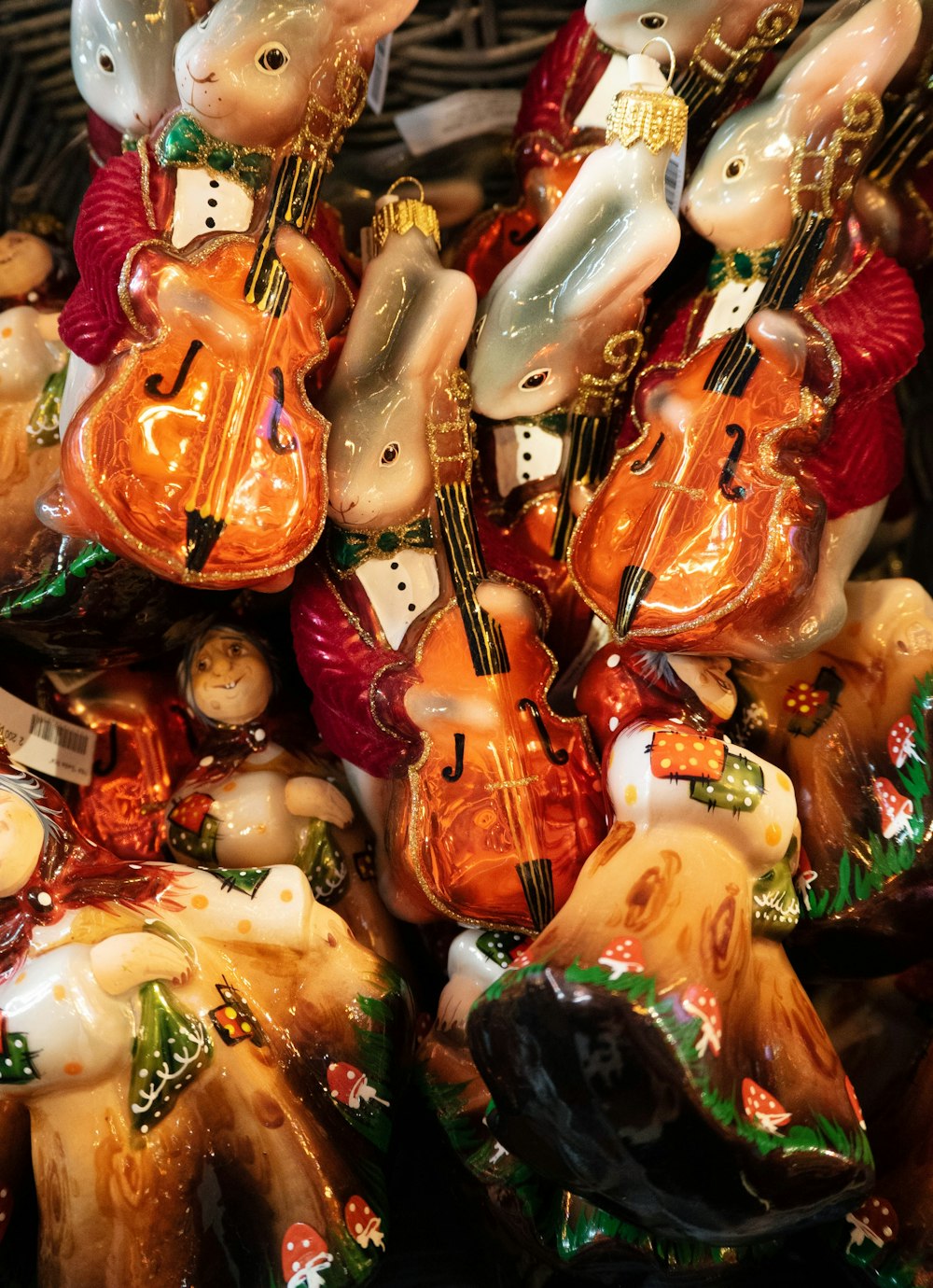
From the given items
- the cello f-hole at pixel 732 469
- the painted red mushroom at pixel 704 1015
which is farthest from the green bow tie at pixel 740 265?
the painted red mushroom at pixel 704 1015

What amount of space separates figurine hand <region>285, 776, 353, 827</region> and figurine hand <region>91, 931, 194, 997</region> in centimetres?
18

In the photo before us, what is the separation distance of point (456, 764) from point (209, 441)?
0.83 feet

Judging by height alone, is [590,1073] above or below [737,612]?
below

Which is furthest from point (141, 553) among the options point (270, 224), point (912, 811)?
point (912, 811)

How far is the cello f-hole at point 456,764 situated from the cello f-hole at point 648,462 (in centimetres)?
20

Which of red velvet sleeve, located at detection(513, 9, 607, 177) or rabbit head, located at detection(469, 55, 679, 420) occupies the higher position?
red velvet sleeve, located at detection(513, 9, 607, 177)

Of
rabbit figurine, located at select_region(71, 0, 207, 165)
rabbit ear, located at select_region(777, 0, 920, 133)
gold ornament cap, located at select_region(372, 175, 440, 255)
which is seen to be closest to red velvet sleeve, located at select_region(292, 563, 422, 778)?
gold ornament cap, located at select_region(372, 175, 440, 255)

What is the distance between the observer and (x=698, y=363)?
773 mm

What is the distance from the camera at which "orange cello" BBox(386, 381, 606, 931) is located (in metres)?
0.75

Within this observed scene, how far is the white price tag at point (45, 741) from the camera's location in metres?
0.84

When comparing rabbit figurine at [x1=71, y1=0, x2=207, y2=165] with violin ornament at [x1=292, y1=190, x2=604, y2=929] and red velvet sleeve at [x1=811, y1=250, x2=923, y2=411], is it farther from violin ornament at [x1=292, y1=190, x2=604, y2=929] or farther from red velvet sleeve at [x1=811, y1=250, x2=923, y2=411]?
red velvet sleeve at [x1=811, y1=250, x2=923, y2=411]

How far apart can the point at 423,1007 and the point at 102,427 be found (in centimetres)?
47

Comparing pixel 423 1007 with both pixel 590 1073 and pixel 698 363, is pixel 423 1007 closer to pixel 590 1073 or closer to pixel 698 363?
pixel 590 1073

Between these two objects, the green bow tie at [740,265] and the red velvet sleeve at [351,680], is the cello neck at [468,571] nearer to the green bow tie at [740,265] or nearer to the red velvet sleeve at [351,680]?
the red velvet sleeve at [351,680]
